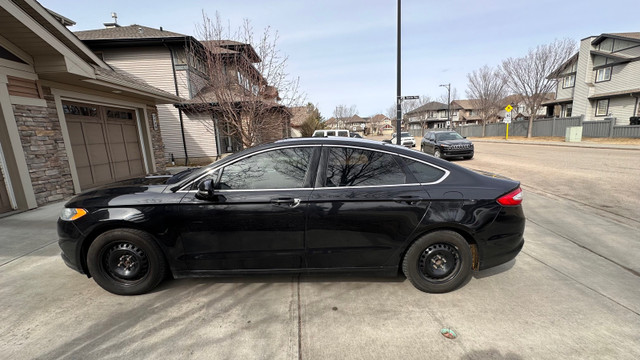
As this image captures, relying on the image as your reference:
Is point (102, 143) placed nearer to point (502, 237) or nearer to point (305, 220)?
point (305, 220)

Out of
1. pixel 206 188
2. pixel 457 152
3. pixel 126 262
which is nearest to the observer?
pixel 206 188

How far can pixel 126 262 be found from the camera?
9.29 ft

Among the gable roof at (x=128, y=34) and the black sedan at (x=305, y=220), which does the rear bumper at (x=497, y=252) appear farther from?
the gable roof at (x=128, y=34)

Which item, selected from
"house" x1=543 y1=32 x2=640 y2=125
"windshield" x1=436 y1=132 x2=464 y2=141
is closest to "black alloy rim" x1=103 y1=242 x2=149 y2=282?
"windshield" x1=436 y1=132 x2=464 y2=141

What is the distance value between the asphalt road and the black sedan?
269mm

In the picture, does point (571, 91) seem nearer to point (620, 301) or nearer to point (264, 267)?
point (620, 301)

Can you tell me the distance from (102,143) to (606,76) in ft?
126

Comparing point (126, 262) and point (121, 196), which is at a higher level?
point (121, 196)

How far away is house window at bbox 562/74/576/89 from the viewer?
29.7 meters

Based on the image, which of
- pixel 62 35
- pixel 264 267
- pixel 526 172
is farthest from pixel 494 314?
pixel 62 35

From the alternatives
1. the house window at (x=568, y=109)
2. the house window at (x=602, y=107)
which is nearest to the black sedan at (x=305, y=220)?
the house window at (x=602, y=107)

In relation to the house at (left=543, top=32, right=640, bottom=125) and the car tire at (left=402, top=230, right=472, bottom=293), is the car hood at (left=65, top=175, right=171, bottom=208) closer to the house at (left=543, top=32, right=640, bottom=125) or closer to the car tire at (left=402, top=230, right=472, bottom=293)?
the car tire at (left=402, top=230, right=472, bottom=293)

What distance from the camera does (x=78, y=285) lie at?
3.10m

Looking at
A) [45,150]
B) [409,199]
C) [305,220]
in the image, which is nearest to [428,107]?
[45,150]
